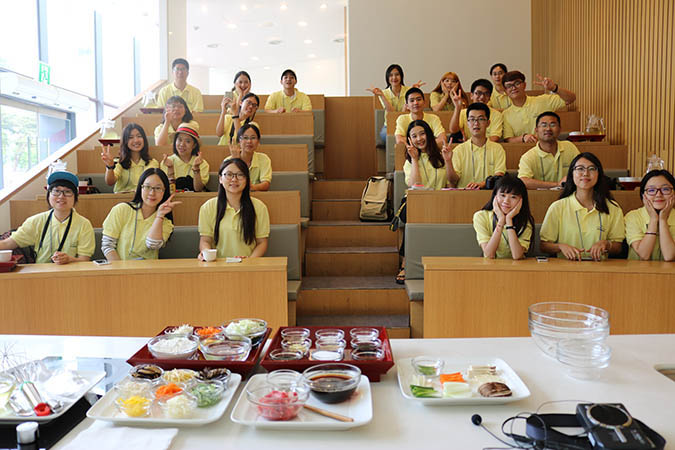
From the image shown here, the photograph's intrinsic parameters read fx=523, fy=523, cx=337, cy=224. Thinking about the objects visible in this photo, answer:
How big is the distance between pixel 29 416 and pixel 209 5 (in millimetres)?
9329

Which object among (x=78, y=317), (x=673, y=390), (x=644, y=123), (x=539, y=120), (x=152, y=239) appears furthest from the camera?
(x=644, y=123)

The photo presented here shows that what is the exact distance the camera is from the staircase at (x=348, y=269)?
11.8 ft

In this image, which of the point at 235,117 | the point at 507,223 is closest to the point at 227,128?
the point at 235,117

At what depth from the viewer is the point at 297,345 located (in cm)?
131

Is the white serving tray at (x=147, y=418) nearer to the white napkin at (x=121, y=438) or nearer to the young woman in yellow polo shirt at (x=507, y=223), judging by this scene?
the white napkin at (x=121, y=438)

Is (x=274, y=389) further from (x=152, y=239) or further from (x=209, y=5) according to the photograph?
(x=209, y=5)

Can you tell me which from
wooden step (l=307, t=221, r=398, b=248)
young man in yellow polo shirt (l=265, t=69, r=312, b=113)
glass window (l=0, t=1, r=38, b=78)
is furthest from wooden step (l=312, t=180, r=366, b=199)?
glass window (l=0, t=1, r=38, b=78)

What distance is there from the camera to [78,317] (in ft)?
8.14

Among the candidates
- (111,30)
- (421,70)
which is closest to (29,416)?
(421,70)

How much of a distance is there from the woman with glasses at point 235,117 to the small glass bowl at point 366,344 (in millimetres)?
3553

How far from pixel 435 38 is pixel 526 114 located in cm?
254

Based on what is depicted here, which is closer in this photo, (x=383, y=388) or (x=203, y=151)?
(x=383, y=388)

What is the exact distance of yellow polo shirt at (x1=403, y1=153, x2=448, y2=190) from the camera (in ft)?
13.1

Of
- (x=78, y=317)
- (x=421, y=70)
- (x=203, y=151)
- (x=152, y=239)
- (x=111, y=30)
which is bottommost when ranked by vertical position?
(x=78, y=317)
